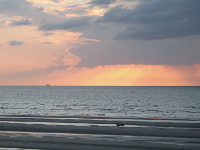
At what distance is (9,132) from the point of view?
29.2m

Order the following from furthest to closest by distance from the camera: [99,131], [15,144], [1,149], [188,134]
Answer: [99,131], [188,134], [15,144], [1,149]

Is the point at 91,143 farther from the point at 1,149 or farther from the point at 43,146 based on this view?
the point at 1,149

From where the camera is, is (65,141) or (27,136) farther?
(27,136)

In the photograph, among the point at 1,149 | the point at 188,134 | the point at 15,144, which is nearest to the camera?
the point at 1,149

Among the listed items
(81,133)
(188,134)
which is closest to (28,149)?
(81,133)

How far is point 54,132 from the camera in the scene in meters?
29.2

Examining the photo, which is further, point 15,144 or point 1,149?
point 15,144

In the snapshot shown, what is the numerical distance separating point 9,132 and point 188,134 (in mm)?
14397

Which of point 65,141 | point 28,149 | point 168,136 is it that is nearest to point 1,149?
point 28,149

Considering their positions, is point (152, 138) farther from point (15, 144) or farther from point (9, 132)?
point (9, 132)

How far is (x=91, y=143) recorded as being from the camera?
23.4 metres

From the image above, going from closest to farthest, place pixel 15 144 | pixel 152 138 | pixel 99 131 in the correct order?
pixel 15 144, pixel 152 138, pixel 99 131

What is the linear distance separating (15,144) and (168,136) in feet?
37.4

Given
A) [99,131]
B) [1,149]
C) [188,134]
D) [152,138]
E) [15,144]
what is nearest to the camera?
[1,149]
